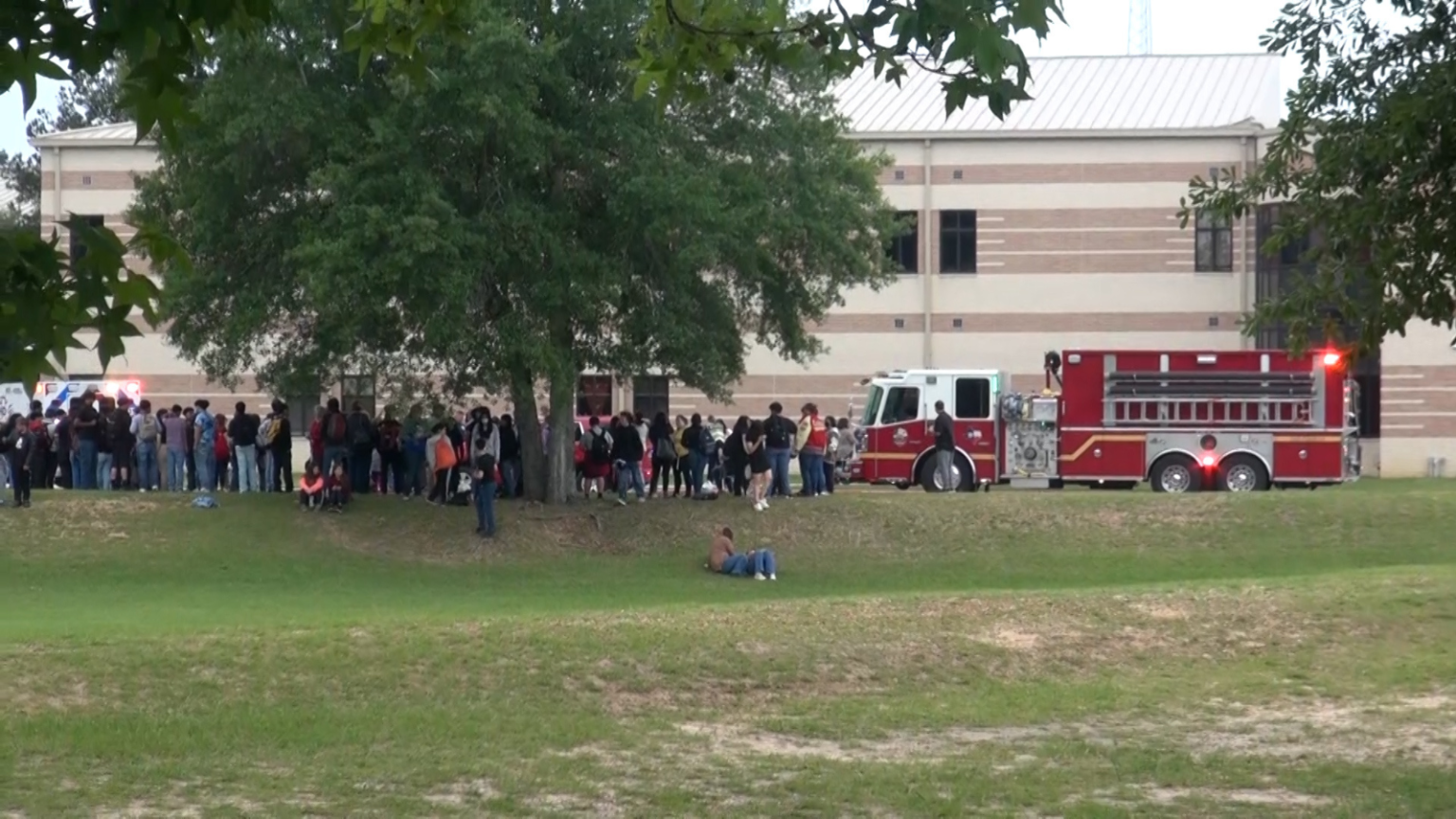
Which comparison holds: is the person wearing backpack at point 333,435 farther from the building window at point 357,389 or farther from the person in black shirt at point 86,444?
the person in black shirt at point 86,444

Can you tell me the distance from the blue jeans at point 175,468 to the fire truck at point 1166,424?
1421cm

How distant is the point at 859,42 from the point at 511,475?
25.5 metres

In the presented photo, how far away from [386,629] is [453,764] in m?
5.18

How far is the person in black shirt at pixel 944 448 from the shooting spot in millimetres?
35312

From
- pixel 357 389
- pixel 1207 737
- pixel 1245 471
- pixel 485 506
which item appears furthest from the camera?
pixel 1245 471

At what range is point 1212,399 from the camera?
3609cm

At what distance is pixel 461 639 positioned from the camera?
669 inches

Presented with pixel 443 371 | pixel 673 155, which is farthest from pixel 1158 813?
pixel 443 371

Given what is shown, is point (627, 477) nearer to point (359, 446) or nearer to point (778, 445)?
point (778, 445)

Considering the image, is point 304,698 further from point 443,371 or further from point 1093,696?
point 443,371

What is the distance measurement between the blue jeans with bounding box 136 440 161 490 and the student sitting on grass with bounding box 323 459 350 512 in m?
4.67

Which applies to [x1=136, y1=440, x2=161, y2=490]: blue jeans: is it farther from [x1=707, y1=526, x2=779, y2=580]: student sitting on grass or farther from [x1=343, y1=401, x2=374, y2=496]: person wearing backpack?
[x1=707, y1=526, x2=779, y2=580]: student sitting on grass

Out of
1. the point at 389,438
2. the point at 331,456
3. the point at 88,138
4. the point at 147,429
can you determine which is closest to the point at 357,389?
the point at 389,438

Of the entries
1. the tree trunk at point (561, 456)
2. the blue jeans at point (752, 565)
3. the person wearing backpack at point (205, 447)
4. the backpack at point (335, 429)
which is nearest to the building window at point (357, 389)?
the backpack at point (335, 429)
